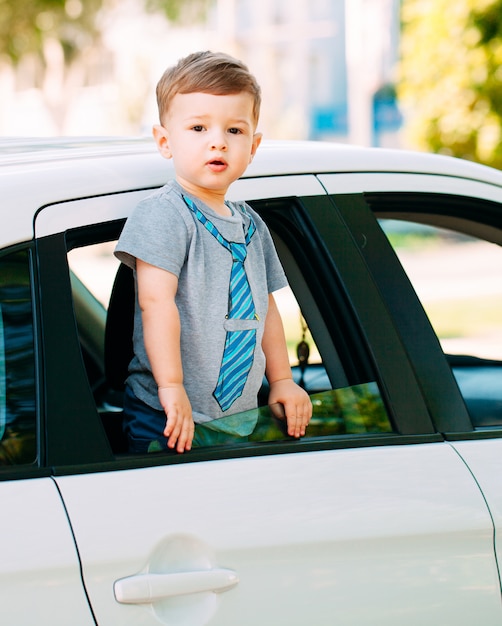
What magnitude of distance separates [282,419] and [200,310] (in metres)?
0.28

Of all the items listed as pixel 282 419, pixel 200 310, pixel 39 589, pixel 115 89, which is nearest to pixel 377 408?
pixel 282 419

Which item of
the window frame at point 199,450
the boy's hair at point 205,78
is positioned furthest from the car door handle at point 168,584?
the boy's hair at point 205,78

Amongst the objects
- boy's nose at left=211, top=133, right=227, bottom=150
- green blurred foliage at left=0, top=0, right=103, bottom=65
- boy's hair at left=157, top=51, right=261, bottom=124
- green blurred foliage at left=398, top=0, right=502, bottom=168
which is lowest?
boy's nose at left=211, top=133, right=227, bottom=150

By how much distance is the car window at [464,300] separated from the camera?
2.90m

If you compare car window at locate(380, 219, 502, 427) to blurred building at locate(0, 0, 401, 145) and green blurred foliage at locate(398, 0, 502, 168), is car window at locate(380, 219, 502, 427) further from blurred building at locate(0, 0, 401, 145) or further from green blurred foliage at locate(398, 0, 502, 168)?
blurred building at locate(0, 0, 401, 145)

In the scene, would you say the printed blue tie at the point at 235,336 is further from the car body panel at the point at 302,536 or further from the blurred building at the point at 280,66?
the blurred building at the point at 280,66

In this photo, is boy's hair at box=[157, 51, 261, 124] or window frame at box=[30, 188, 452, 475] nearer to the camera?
window frame at box=[30, 188, 452, 475]

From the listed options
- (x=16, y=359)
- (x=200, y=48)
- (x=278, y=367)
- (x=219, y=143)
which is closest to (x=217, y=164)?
(x=219, y=143)

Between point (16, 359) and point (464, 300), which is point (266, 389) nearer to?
point (16, 359)

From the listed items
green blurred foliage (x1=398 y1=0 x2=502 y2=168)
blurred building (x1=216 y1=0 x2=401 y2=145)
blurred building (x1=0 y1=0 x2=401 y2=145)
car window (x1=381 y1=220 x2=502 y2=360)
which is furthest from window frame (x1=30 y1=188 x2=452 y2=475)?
blurred building (x1=216 y1=0 x2=401 y2=145)

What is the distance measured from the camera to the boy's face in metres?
2.02

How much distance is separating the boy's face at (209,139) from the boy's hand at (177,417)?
44 centimetres

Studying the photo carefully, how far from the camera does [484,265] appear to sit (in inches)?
602

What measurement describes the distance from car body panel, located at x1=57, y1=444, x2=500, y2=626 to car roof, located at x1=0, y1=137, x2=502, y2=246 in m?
0.52
